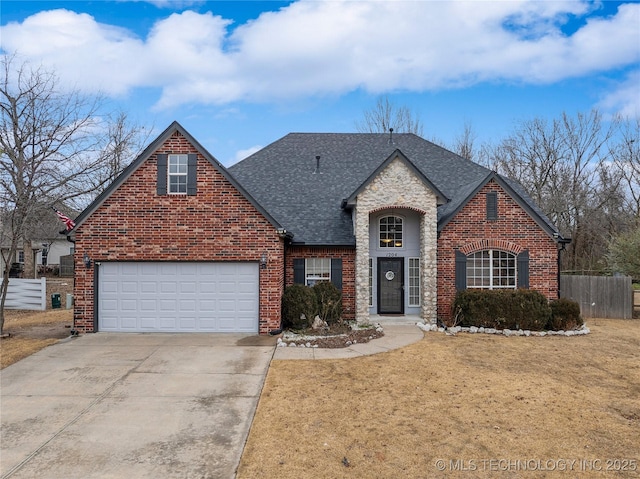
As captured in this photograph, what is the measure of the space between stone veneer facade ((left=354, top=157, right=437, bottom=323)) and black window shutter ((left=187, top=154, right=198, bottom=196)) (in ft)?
17.1

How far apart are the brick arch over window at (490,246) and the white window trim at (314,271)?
4.68 m

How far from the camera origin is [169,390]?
725cm

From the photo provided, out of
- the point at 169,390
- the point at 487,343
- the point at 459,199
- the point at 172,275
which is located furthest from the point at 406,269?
the point at 169,390

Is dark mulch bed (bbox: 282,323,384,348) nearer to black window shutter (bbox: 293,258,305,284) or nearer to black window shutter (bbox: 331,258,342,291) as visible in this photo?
black window shutter (bbox: 331,258,342,291)

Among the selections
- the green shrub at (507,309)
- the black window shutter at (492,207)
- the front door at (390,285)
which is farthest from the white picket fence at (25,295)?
the black window shutter at (492,207)

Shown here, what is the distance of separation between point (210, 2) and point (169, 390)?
14.1m

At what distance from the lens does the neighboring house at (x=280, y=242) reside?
11.9m

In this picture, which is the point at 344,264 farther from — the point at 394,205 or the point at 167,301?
the point at 167,301

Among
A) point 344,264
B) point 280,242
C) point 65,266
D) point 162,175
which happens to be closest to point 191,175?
point 162,175

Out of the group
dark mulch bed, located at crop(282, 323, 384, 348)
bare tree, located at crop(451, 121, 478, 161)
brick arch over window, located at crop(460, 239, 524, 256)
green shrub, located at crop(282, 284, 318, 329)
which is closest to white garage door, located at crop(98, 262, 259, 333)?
green shrub, located at crop(282, 284, 318, 329)

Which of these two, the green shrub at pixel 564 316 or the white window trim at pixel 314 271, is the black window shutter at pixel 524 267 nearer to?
the green shrub at pixel 564 316

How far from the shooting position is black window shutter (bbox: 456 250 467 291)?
13.8 metres

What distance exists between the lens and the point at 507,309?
12.3 metres

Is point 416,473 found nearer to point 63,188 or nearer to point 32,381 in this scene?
point 32,381
